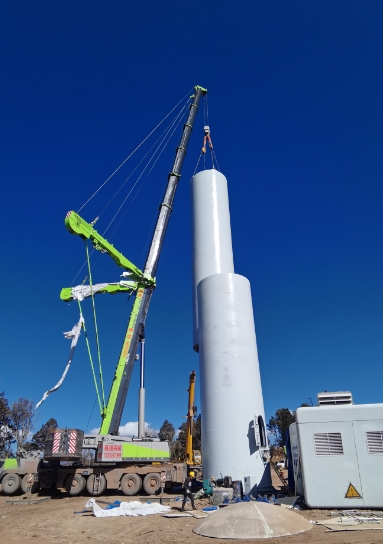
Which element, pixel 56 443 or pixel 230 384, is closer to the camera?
pixel 230 384

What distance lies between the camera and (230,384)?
16031 mm

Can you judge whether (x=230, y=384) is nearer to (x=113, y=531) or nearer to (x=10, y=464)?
(x=113, y=531)

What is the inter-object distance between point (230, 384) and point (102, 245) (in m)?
11.6

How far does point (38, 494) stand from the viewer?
19.9 m

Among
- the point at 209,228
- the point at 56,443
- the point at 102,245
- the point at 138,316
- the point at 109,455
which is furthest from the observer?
the point at 102,245

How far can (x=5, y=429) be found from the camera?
4862 cm

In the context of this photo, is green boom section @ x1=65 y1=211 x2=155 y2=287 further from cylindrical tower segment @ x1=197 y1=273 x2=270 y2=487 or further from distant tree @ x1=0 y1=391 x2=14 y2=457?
distant tree @ x1=0 y1=391 x2=14 y2=457

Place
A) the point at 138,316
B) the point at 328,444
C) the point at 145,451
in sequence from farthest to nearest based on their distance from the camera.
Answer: the point at 138,316 → the point at 145,451 → the point at 328,444

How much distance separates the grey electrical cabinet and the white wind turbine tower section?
203cm

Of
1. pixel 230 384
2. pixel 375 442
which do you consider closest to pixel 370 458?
pixel 375 442

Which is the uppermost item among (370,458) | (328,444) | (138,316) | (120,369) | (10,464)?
(138,316)

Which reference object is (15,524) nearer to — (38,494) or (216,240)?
(38,494)

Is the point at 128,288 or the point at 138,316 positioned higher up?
the point at 128,288

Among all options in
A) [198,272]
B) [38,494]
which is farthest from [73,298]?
[38,494]
